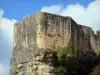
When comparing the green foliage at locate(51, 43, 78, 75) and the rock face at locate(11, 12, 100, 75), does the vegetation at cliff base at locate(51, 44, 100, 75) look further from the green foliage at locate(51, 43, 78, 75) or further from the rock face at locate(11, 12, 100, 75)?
the rock face at locate(11, 12, 100, 75)

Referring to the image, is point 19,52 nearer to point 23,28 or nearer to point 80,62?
point 23,28

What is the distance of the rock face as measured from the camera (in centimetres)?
2759

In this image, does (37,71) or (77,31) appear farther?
(77,31)

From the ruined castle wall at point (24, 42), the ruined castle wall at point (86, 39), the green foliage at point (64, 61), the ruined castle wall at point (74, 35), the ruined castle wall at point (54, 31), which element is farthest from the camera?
the ruined castle wall at point (86, 39)

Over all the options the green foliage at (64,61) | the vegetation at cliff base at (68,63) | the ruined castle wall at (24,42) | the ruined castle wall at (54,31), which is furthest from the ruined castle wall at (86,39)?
the ruined castle wall at (24,42)

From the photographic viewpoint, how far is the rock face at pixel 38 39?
2759cm

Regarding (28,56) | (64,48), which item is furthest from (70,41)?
(28,56)

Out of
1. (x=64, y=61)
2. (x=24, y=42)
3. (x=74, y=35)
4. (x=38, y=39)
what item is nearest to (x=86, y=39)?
(x=74, y=35)

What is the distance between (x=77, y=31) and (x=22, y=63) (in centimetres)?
469

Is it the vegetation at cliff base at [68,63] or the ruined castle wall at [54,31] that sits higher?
the ruined castle wall at [54,31]

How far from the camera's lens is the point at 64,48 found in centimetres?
2836

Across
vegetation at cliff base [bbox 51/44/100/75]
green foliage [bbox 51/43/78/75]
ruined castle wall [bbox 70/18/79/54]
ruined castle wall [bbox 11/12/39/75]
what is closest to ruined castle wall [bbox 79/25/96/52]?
ruined castle wall [bbox 70/18/79/54]

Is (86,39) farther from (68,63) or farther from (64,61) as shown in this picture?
(64,61)

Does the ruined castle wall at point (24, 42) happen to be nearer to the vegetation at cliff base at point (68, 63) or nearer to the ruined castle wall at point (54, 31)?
the ruined castle wall at point (54, 31)
